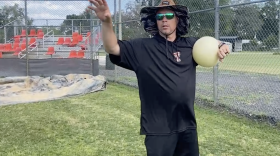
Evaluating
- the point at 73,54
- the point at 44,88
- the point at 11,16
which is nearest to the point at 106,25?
the point at 44,88

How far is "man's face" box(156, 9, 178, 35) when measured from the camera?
2.40 meters

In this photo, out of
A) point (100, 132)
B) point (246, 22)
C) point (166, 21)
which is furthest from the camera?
point (246, 22)

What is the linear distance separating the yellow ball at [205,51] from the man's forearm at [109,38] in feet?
2.08

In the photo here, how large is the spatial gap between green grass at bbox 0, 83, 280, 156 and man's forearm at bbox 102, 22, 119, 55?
2099 mm

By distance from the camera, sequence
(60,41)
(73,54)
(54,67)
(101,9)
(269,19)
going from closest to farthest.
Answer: (101,9), (269,19), (54,67), (73,54), (60,41)

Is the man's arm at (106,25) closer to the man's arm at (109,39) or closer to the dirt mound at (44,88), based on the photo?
the man's arm at (109,39)

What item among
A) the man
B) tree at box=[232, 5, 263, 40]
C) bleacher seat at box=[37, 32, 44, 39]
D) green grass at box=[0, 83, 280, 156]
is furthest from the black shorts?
bleacher seat at box=[37, 32, 44, 39]

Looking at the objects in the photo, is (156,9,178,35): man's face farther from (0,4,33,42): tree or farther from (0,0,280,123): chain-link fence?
(0,4,33,42): tree

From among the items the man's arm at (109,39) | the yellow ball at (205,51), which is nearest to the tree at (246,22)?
the yellow ball at (205,51)

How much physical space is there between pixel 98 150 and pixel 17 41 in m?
12.1

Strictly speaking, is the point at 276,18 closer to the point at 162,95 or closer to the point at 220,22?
the point at 220,22

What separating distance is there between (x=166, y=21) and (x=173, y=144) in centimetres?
95

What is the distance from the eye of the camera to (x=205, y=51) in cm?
238

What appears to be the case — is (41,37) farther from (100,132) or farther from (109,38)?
(109,38)
